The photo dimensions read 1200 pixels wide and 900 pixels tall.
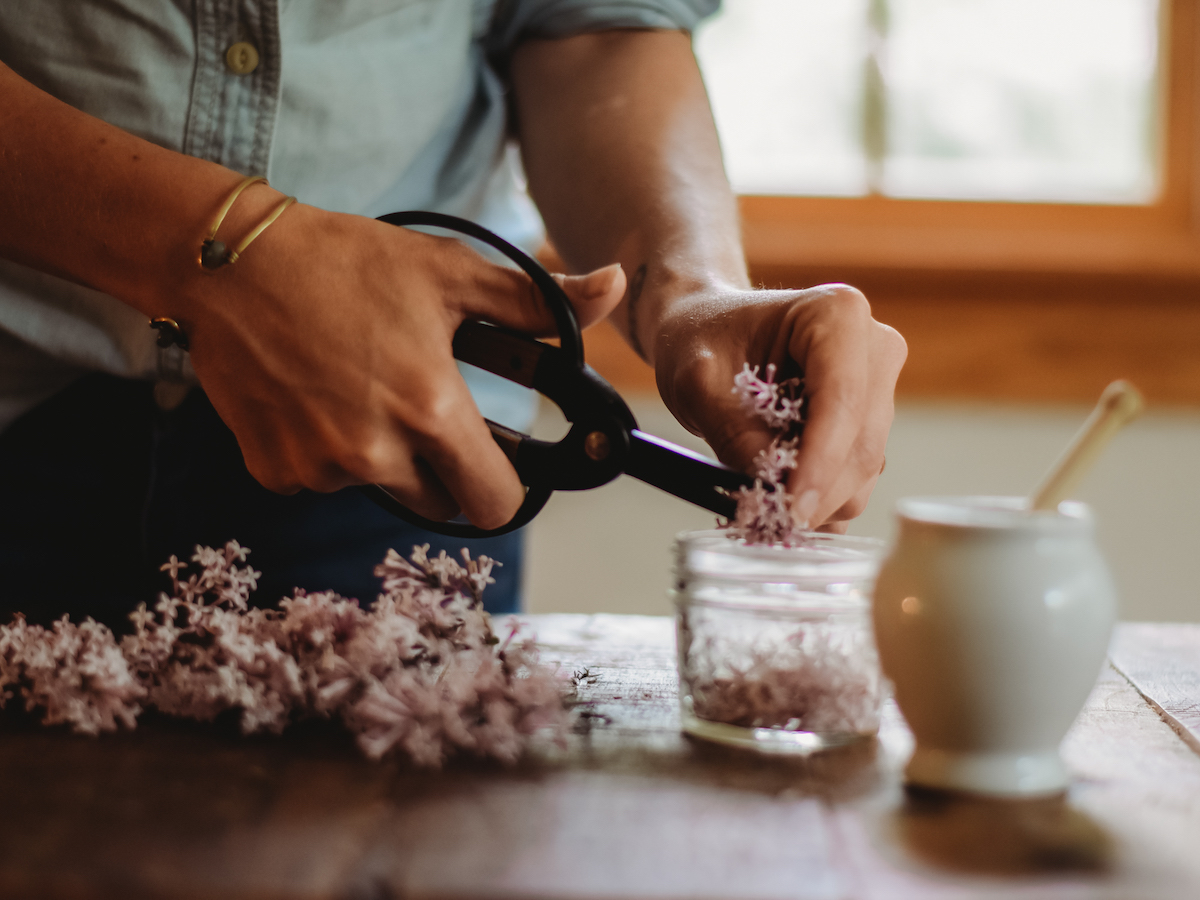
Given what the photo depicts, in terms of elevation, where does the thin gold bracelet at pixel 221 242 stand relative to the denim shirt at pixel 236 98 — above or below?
below

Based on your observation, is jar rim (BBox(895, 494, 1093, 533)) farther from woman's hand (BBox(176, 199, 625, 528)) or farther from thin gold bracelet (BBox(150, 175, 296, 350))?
thin gold bracelet (BBox(150, 175, 296, 350))

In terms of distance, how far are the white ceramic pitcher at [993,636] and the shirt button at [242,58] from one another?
23.3 inches

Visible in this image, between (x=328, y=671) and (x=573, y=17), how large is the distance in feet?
2.18

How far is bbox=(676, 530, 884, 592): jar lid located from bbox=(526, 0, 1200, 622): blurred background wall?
124cm

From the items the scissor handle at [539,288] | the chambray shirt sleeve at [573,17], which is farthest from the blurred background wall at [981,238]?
the scissor handle at [539,288]

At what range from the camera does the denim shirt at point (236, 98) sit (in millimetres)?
804

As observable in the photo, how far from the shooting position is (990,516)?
0.51 metres

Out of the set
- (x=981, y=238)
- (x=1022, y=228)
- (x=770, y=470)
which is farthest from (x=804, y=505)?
(x=1022, y=228)

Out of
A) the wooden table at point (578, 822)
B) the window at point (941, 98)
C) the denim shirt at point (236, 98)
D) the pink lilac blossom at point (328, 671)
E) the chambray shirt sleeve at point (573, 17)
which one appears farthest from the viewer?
the window at point (941, 98)

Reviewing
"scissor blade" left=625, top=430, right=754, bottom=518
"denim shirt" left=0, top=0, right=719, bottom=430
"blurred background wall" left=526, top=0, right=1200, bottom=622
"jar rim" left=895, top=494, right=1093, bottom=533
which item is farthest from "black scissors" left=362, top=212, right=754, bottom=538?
"blurred background wall" left=526, top=0, right=1200, bottom=622

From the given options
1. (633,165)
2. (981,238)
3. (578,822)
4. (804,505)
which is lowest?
(578,822)

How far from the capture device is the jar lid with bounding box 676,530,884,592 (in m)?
0.58

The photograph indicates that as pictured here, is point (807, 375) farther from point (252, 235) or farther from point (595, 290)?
point (252, 235)

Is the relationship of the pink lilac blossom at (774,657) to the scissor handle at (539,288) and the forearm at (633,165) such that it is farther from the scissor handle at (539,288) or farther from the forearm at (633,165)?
the forearm at (633,165)
